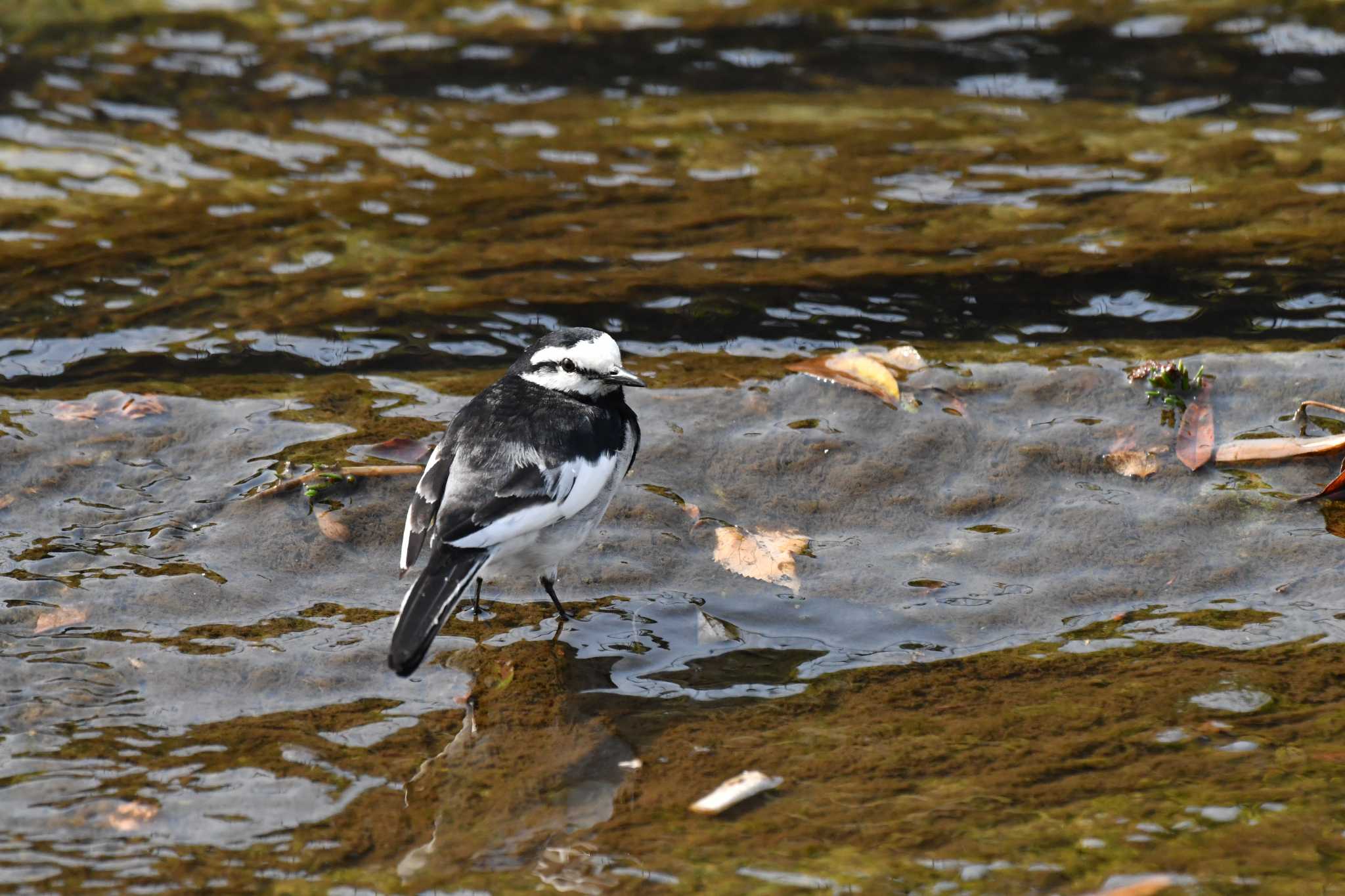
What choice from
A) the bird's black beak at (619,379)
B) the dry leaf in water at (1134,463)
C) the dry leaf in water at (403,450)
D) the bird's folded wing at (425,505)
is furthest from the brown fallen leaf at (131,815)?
the dry leaf in water at (1134,463)

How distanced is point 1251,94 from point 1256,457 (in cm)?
492

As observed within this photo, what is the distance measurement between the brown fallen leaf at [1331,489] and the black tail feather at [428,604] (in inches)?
138

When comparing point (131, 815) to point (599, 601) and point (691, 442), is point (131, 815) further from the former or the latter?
point (691, 442)

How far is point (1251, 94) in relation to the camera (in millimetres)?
9727

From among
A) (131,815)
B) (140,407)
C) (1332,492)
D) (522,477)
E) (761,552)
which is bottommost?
(131,815)

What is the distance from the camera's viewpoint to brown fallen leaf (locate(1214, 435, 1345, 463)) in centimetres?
584

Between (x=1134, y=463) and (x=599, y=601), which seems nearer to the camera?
(x=599, y=601)

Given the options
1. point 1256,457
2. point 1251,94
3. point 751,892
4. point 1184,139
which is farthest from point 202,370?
point 1251,94

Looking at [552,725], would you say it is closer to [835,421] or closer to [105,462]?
[835,421]

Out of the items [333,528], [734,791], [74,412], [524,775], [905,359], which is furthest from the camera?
[905,359]

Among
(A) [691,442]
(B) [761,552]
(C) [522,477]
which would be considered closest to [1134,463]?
(B) [761,552]

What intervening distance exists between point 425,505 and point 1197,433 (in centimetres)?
349

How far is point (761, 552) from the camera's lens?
5590 mm

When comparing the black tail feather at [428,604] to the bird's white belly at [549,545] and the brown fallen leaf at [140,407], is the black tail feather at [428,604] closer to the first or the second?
the bird's white belly at [549,545]
